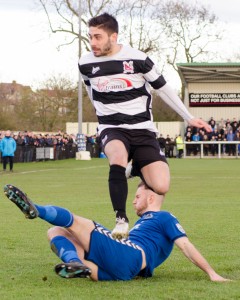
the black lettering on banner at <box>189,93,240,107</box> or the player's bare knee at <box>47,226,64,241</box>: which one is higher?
the black lettering on banner at <box>189,93,240,107</box>

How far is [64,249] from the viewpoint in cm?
741

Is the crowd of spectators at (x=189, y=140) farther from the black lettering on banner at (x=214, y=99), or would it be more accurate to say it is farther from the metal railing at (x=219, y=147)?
the black lettering on banner at (x=214, y=99)

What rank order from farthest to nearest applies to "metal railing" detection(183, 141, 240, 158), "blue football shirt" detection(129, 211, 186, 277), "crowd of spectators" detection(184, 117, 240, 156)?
1. "crowd of spectators" detection(184, 117, 240, 156)
2. "metal railing" detection(183, 141, 240, 158)
3. "blue football shirt" detection(129, 211, 186, 277)

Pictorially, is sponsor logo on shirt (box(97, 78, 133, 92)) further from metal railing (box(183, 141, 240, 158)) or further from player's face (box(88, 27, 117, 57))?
metal railing (box(183, 141, 240, 158))

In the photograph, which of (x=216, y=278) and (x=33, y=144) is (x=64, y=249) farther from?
(x=33, y=144)

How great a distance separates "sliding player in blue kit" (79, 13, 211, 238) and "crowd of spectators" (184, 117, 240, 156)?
4668 centimetres

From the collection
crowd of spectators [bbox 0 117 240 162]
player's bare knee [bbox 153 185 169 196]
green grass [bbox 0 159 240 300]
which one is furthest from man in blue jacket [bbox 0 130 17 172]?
player's bare knee [bbox 153 185 169 196]

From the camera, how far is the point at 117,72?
8.97 m

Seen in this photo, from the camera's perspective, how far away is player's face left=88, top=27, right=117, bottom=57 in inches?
350

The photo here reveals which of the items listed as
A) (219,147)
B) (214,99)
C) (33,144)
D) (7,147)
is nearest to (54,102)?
(214,99)

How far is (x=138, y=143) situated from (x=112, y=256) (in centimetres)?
188

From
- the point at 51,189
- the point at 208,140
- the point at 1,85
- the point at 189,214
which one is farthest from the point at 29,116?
the point at 189,214

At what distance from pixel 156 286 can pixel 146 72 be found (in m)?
2.62

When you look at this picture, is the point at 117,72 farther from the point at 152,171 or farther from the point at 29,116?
the point at 29,116
